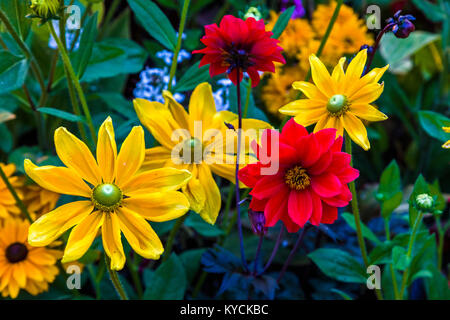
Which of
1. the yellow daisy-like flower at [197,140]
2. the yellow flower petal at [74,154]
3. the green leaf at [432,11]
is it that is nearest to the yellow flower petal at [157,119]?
the yellow daisy-like flower at [197,140]

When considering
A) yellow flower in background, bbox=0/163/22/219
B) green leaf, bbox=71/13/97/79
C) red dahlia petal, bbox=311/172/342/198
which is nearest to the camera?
red dahlia petal, bbox=311/172/342/198

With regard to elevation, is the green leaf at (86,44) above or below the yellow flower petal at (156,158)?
above

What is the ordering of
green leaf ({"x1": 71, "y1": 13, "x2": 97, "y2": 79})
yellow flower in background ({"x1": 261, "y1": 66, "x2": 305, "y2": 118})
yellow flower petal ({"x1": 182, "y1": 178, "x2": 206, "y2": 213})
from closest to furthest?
yellow flower petal ({"x1": 182, "y1": 178, "x2": 206, "y2": 213}), green leaf ({"x1": 71, "y1": 13, "x2": 97, "y2": 79}), yellow flower in background ({"x1": 261, "y1": 66, "x2": 305, "y2": 118})

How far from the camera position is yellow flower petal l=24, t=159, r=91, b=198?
588mm

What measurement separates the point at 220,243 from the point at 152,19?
0.46 m

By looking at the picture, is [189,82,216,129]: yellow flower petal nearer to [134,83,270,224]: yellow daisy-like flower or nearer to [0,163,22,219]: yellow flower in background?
[134,83,270,224]: yellow daisy-like flower

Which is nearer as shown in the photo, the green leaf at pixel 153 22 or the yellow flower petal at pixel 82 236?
the yellow flower petal at pixel 82 236

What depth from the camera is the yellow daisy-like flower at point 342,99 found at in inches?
25.5

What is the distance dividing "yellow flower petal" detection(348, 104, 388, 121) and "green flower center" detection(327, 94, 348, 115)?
0.04 feet

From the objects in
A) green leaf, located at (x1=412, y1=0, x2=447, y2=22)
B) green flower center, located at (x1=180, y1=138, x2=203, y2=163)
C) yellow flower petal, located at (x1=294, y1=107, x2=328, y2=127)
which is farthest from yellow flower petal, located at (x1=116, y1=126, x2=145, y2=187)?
green leaf, located at (x1=412, y1=0, x2=447, y2=22)

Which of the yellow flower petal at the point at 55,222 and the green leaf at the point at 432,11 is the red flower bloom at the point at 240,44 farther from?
the green leaf at the point at 432,11

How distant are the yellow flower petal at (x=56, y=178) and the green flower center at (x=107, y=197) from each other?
25 mm
